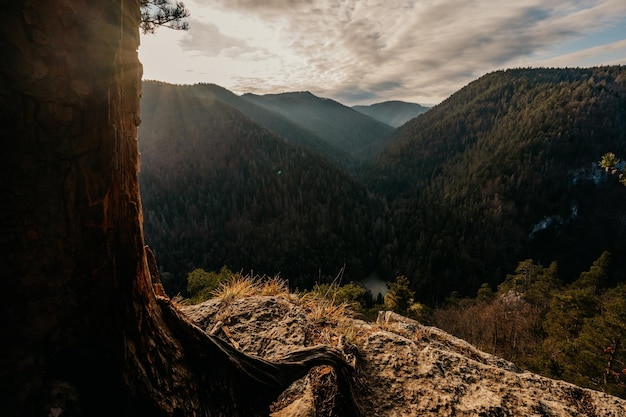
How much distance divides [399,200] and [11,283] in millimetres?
133395

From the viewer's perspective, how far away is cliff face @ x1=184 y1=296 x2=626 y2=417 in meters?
3.26

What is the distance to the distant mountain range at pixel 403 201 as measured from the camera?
8719 centimetres

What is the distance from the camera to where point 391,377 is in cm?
374

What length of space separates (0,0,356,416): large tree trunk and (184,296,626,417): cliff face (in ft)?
5.65

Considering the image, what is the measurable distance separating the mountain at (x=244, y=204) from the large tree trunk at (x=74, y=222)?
72.1 meters

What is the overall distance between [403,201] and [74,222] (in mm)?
130739

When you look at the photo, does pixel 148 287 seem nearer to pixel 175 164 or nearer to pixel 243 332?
pixel 243 332

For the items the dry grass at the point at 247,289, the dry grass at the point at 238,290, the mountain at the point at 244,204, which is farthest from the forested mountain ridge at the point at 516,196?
the dry grass at the point at 238,290

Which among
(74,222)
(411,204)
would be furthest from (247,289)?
(411,204)

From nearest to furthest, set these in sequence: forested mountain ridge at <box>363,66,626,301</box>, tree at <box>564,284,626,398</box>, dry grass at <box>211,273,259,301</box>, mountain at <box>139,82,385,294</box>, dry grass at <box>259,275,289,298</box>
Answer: dry grass at <box>211,273,259,301</box> → dry grass at <box>259,275,289,298</box> → tree at <box>564,284,626,398</box> → mountain at <box>139,82,385,294</box> → forested mountain ridge at <box>363,66,626,301</box>

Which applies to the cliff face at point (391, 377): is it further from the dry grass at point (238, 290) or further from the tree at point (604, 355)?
the tree at point (604, 355)

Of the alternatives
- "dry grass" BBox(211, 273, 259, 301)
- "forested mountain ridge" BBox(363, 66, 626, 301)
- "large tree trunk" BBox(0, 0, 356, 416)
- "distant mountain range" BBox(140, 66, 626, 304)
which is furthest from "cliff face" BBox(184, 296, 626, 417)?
"forested mountain ridge" BBox(363, 66, 626, 301)

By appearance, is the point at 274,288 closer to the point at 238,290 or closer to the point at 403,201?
the point at 238,290

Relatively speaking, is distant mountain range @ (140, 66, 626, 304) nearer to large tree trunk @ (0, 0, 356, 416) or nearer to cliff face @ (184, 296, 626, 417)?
cliff face @ (184, 296, 626, 417)
